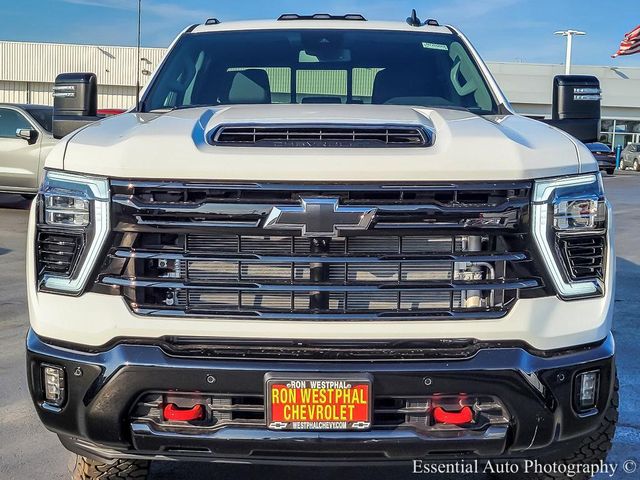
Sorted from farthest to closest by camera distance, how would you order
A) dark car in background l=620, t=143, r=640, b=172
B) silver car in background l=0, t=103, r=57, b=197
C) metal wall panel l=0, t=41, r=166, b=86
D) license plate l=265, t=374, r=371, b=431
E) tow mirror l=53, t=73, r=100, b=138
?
metal wall panel l=0, t=41, r=166, b=86 → dark car in background l=620, t=143, r=640, b=172 → silver car in background l=0, t=103, r=57, b=197 → tow mirror l=53, t=73, r=100, b=138 → license plate l=265, t=374, r=371, b=431


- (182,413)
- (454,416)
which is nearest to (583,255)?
(454,416)

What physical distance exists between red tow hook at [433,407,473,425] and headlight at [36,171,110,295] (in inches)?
50.9

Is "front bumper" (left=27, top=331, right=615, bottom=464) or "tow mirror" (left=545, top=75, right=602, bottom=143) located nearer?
"front bumper" (left=27, top=331, right=615, bottom=464)

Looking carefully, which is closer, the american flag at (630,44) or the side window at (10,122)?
the side window at (10,122)

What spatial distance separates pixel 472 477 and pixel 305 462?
1220mm

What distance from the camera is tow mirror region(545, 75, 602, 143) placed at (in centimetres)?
362

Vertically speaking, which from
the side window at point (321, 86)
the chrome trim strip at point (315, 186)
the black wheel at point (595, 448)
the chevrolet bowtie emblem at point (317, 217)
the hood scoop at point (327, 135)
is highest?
the side window at point (321, 86)

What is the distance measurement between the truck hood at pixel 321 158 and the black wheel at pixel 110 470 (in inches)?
48.6

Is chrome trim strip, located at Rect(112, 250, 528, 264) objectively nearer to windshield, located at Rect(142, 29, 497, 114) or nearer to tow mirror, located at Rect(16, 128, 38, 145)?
windshield, located at Rect(142, 29, 497, 114)

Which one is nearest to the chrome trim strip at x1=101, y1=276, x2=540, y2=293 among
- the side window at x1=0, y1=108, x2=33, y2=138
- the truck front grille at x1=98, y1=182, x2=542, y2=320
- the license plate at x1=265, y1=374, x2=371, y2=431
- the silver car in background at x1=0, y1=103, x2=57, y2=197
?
the truck front grille at x1=98, y1=182, x2=542, y2=320

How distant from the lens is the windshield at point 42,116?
11797 mm

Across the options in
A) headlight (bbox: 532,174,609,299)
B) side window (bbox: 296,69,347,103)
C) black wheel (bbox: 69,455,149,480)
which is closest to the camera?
headlight (bbox: 532,174,609,299)

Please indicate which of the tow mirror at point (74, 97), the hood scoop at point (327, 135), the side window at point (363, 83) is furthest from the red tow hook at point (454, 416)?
the tow mirror at point (74, 97)

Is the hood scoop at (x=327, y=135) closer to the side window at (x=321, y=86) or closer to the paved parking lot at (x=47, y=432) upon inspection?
the side window at (x=321, y=86)
